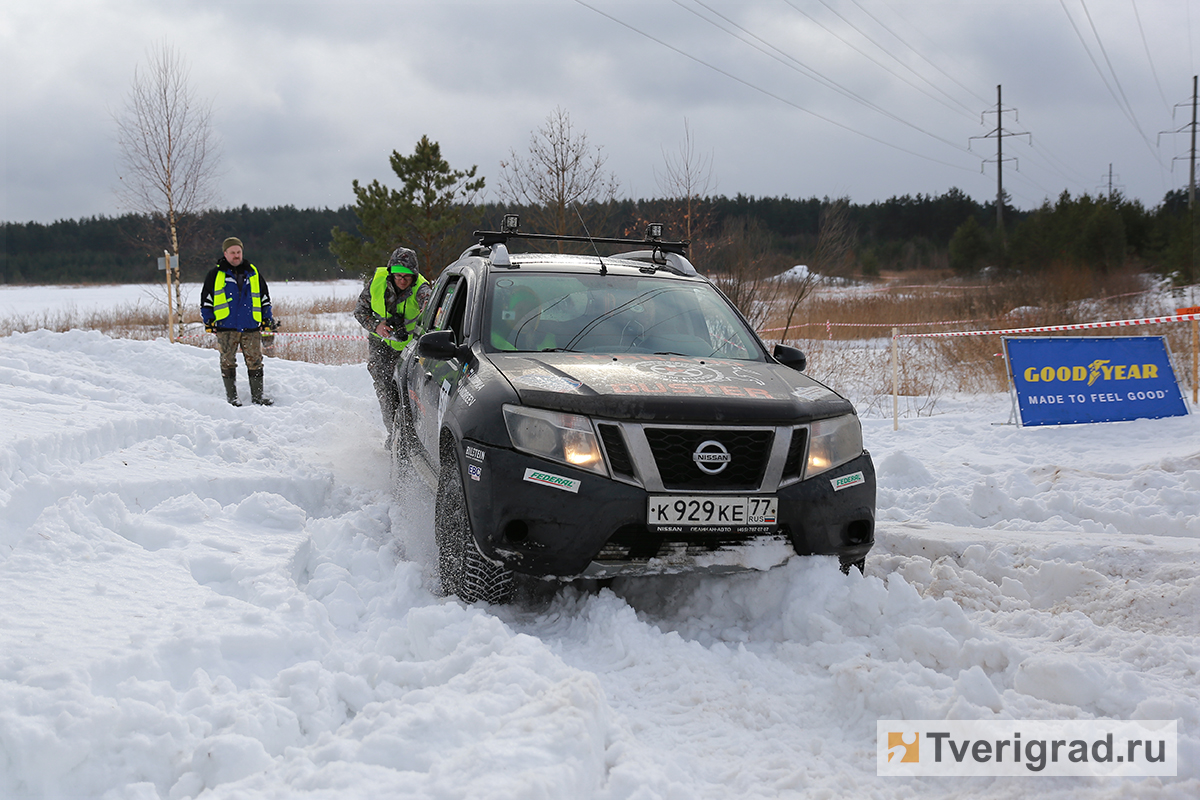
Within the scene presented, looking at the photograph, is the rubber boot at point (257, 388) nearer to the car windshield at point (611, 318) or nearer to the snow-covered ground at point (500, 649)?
the snow-covered ground at point (500, 649)

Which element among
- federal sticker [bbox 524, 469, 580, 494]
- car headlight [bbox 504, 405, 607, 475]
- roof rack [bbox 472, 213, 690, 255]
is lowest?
federal sticker [bbox 524, 469, 580, 494]

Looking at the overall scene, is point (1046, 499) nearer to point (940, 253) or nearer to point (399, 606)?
point (399, 606)

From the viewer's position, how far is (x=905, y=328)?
25.8 metres

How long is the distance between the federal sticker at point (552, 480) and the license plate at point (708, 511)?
33 cm

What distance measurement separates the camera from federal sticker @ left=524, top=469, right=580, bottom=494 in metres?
3.62

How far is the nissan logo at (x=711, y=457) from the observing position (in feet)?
12.1

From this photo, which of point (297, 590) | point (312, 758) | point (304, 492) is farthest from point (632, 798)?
point (304, 492)

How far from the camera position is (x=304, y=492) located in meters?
6.36

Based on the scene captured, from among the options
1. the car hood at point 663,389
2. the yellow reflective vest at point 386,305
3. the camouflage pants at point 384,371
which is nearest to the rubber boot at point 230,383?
the camouflage pants at point 384,371

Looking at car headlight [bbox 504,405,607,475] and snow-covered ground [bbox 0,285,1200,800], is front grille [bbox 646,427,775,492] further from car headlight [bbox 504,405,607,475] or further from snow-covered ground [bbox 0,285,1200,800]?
snow-covered ground [bbox 0,285,1200,800]

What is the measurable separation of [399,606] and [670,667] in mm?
1335

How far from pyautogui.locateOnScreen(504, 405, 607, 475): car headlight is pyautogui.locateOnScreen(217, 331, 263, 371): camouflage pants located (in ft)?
24.2

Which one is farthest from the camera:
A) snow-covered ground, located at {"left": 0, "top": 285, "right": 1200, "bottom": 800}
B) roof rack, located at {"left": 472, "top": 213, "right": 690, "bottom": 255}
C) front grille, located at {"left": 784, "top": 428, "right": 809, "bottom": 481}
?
roof rack, located at {"left": 472, "top": 213, "right": 690, "bottom": 255}

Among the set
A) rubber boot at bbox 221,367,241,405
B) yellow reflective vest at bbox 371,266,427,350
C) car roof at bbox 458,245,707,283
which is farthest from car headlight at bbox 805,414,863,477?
rubber boot at bbox 221,367,241,405
